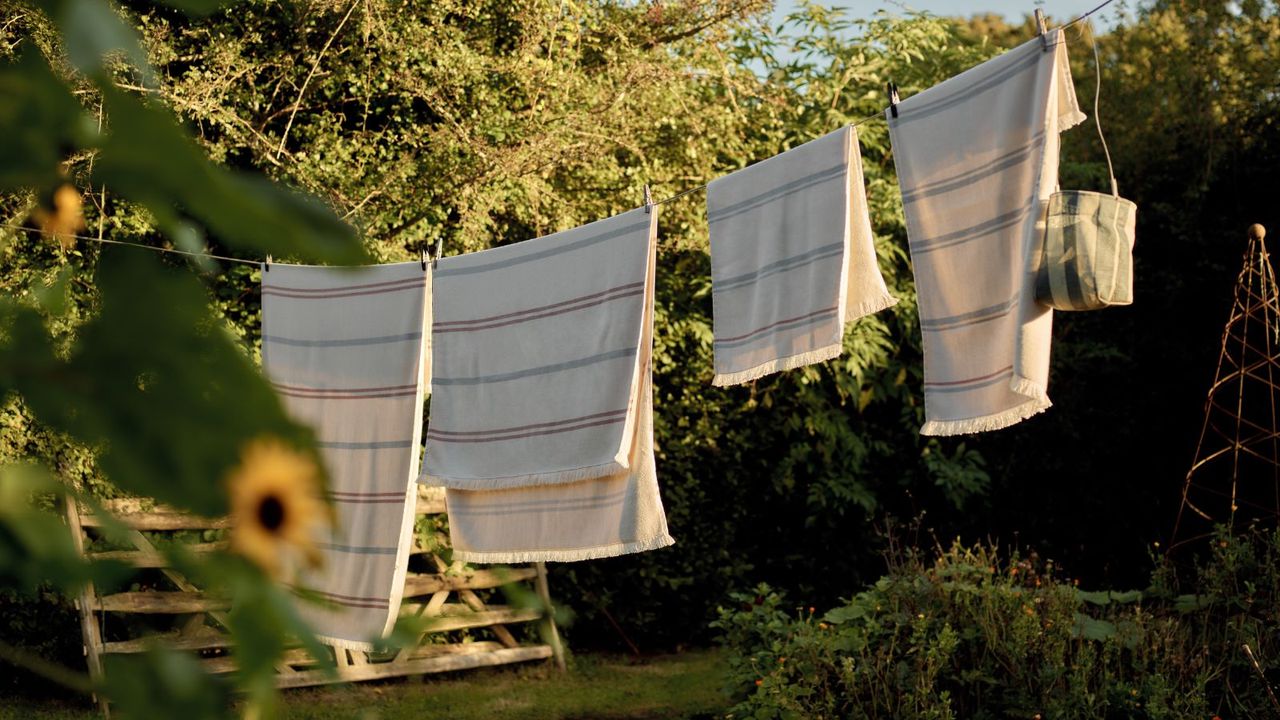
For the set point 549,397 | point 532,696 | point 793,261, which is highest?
point 793,261

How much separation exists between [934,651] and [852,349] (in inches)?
96.5

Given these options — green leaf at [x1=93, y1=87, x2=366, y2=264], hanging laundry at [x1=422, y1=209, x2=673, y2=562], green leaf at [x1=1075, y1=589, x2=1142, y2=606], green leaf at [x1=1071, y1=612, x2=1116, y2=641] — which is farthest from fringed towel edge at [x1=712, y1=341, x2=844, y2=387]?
green leaf at [x1=93, y1=87, x2=366, y2=264]

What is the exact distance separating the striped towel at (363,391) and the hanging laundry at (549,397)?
77 millimetres

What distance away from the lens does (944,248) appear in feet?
7.65

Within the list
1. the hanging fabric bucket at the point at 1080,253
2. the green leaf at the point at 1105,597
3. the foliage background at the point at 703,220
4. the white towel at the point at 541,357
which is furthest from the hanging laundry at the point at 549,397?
the foliage background at the point at 703,220

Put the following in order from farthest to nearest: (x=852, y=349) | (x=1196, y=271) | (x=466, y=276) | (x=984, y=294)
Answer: (x=1196, y=271) → (x=852, y=349) → (x=466, y=276) → (x=984, y=294)

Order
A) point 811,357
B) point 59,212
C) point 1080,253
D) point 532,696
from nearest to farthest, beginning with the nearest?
point 59,212, point 1080,253, point 811,357, point 532,696

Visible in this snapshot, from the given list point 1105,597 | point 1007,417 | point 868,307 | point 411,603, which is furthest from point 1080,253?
point 411,603

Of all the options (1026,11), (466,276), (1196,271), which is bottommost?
(466,276)

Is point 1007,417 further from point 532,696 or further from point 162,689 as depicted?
point 532,696

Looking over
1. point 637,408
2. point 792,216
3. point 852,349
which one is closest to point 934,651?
point 637,408

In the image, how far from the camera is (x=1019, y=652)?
2.96 metres

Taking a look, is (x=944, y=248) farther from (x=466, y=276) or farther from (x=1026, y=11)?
(x=1026, y=11)

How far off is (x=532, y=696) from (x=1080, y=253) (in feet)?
10.2
